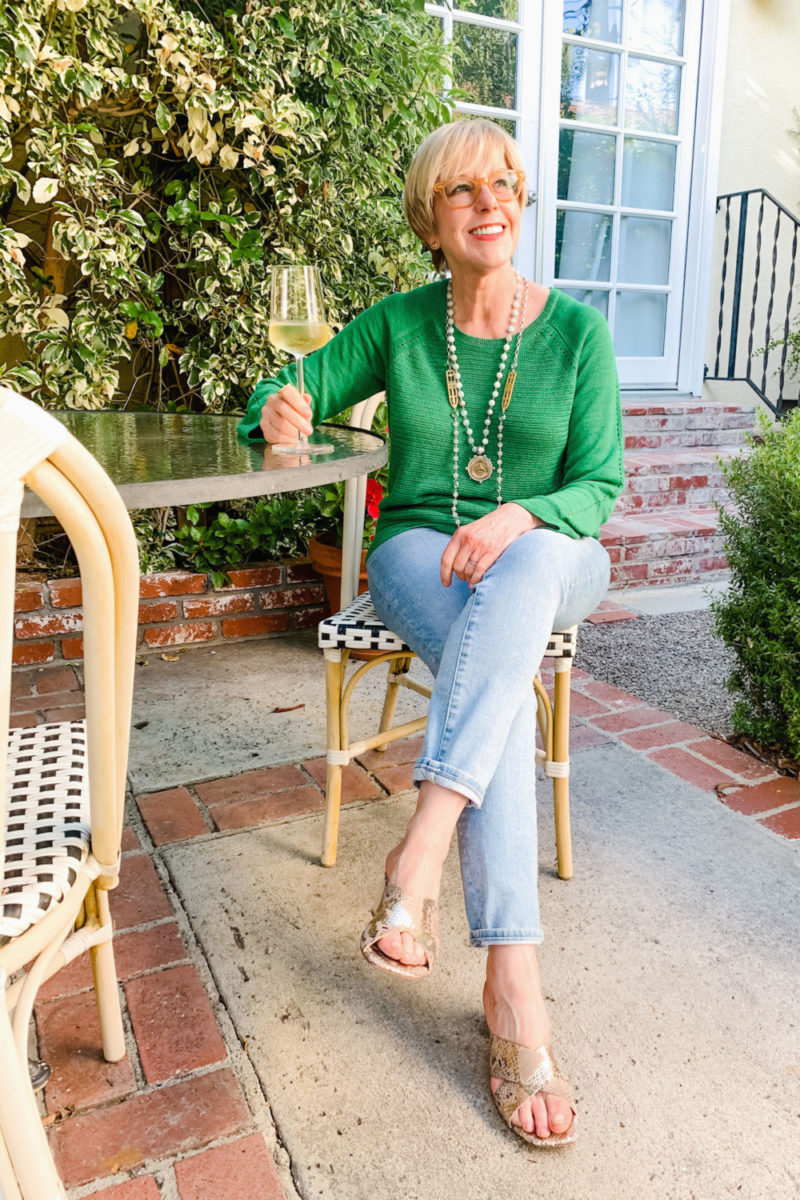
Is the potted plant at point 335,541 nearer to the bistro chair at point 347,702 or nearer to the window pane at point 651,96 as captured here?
the bistro chair at point 347,702

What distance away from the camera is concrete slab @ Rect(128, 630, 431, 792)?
211cm

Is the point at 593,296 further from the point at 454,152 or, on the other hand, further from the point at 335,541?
the point at 454,152

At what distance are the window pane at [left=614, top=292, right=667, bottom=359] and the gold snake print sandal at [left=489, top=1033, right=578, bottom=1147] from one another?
4.67m

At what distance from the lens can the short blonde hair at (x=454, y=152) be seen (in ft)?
5.13

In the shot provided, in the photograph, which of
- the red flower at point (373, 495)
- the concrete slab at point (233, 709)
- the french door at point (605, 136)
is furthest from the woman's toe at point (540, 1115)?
the french door at point (605, 136)

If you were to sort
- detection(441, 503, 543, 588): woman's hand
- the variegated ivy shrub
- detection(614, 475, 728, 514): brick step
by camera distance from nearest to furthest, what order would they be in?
detection(441, 503, 543, 588): woman's hand, the variegated ivy shrub, detection(614, 475, 728, 514): brick step

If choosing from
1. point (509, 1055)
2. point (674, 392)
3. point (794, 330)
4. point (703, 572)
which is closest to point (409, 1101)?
point (509, 1055)

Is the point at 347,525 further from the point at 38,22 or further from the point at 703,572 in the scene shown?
the point at 703,572

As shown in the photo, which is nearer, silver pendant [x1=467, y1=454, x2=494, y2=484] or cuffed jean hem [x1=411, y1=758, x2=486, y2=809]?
cuffed jean hem [x1=411, y1=758, x2=486, y2=809]

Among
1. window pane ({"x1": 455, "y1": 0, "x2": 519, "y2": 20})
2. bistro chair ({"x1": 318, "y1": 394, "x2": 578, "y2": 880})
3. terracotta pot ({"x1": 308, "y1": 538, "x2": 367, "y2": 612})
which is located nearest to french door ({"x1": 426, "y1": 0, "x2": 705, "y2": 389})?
window pane ({"x1": 455, "y1": 0, "x2": 519, "y2": 20})

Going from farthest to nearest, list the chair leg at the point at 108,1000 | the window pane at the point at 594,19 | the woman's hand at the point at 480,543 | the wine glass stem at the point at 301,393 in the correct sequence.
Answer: the window pane at the point at 594,19 → the wine glass stem at the point at 301,393 → the woman's hand at the point at 480,543 → the chair leg at the point at 108,1000

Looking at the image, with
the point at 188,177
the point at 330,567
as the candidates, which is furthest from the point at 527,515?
the point at 188,177

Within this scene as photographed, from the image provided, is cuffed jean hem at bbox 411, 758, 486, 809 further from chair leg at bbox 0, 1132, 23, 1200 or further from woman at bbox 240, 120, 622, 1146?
chair leg at bbox 0, 1132, 23, 1200

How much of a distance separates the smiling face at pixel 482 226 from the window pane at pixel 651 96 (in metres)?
4.02
